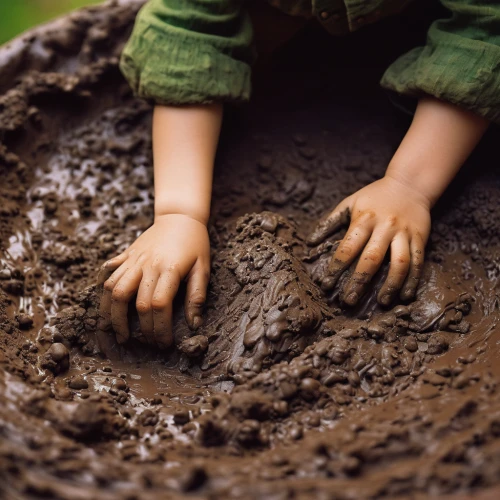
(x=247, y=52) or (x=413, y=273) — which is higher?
(x=247, y=52)

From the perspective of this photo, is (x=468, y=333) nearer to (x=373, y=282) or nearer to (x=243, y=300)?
(x=373, y=282)

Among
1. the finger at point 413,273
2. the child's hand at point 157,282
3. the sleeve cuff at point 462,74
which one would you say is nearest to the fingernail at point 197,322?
the child's hand at point 157,282

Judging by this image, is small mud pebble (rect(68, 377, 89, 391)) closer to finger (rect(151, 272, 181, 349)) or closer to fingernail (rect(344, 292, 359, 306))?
finger (rect(151, 272, 181, 349))

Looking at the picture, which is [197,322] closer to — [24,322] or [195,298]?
[195,298]

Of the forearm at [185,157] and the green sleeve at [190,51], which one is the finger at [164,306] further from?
the green sleeve at [190,51]

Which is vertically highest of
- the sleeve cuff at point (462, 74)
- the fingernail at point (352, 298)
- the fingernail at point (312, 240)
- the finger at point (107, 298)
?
the sleeve cuff at point (462, 74)

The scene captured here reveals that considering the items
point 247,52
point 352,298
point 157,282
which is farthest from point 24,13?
point 352,298
